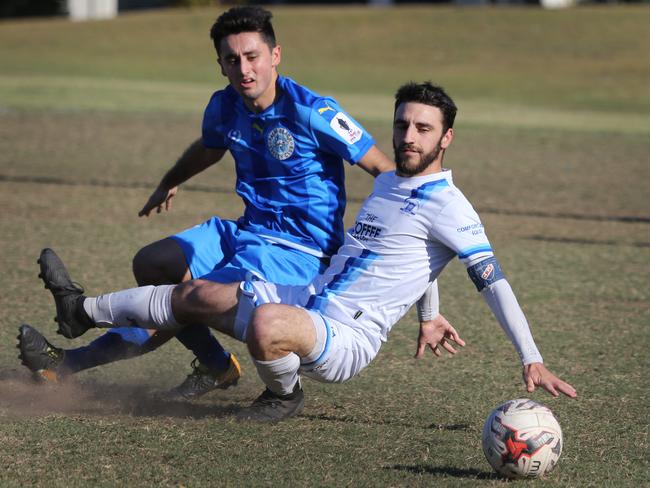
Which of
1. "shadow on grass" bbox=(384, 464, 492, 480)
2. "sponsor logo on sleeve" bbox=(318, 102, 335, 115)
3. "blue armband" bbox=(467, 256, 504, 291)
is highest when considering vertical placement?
"sponsor logo on sleeve" bbox=(318, 102, 335, 115)

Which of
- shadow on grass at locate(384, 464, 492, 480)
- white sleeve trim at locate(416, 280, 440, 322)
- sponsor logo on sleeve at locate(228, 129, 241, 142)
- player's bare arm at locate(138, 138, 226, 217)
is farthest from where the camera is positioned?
player's bare arm at locate(138, 138, 226, 217)

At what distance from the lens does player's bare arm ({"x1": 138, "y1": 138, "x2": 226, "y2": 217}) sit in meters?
6.22

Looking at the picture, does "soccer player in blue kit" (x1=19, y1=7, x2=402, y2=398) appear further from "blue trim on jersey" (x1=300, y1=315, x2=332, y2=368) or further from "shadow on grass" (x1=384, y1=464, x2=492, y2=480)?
"shadow on grass" (x1=384, y1=464, x2=492, y2=480)

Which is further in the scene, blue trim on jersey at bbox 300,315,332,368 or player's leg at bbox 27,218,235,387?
player's leg at bbox 27,218,235,387

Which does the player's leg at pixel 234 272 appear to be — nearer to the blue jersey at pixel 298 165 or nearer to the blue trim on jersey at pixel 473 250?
the blue jersey at pixel 298 165

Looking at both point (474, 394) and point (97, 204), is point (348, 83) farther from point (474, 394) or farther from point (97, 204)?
point (474, 394)

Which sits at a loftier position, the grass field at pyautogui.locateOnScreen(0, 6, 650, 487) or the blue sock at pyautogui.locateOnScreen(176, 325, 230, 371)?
the blue sock at pyautogui.locateOnScreen(176, 325, 230, 371)

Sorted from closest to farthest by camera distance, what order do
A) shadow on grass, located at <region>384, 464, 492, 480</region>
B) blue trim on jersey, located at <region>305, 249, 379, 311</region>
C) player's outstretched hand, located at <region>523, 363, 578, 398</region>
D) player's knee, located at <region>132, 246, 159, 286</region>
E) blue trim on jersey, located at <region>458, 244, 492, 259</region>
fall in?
player's outstretched hand, located at <region>523, 363, 578, 398</region> → shadow on grass, located at <region>384, 464, 492, 480</region> → blue trim on jersey, located at <region>458, 244, 492, 259</region> → blue trim on jersey, located at <region>305, 249, 379, 311</region> → player's knee, located at <region>132, 246, 159, 286</region>

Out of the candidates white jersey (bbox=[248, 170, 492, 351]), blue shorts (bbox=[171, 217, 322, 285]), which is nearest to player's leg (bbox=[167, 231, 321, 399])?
blue shorts (bbox=[171, 217, 322, 285])

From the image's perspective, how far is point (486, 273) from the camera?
4.73 meters

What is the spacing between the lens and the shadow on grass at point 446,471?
4.58 meters

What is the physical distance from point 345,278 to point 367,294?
0.45 ft

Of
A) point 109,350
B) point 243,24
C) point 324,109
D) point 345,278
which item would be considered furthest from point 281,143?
point 109,350

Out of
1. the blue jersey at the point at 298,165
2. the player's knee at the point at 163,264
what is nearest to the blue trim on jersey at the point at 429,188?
the blue jersey at the point at 298,165
